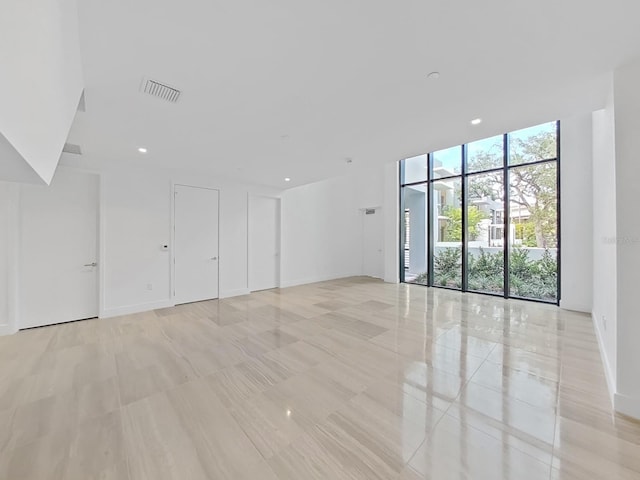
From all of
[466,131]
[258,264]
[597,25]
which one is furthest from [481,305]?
[258,264]

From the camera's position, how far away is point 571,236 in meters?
4.62

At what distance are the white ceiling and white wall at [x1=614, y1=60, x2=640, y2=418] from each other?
294 millimetres

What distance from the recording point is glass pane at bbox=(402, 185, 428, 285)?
23.4 ft

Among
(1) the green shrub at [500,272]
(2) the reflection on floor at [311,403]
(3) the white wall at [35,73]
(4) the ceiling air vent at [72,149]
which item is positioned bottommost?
(2) the reflection on floor at [311,403]

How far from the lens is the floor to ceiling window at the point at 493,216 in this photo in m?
5.08

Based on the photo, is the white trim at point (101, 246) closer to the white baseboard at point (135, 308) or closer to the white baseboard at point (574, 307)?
the white baseboard at point (135, 308)

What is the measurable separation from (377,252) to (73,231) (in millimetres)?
7585

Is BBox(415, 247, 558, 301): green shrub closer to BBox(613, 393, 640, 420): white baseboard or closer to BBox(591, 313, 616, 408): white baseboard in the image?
BBox(591, 313, 616, 408): white baseboard

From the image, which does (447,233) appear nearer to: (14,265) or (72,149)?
(72,149)

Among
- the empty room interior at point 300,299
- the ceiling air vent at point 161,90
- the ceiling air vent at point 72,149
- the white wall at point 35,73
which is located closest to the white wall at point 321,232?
the empty room interior at point 300,299

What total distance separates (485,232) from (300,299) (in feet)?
14.7

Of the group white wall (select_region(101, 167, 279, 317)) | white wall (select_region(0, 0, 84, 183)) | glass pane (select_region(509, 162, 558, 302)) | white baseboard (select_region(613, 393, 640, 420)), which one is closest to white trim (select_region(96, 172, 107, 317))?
white wall (select_region(101, 167, 279, 317))

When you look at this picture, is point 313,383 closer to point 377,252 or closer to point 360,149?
point 360,149

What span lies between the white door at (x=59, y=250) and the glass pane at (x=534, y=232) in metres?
8.08
